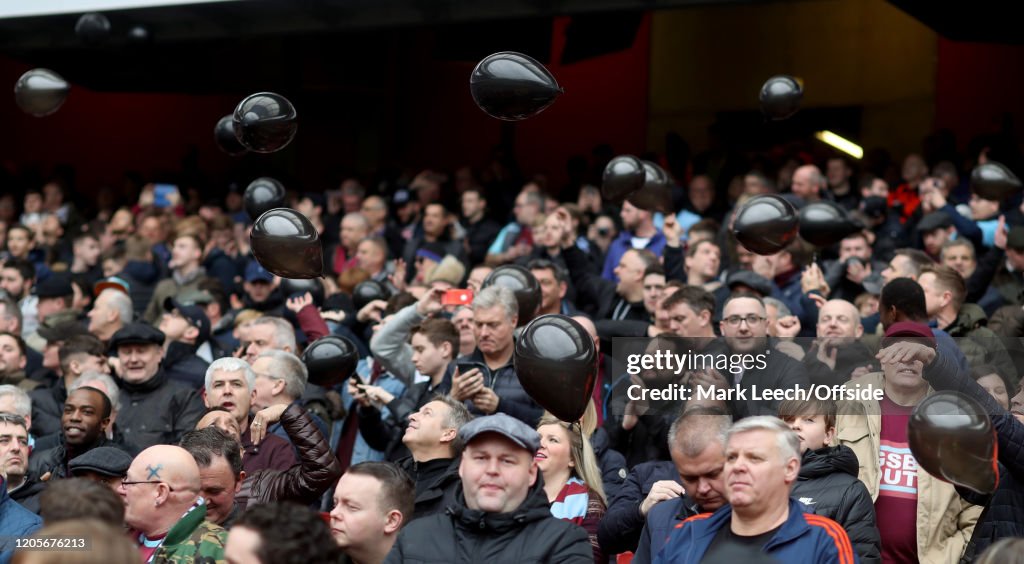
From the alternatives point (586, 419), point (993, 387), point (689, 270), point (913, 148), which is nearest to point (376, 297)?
point (689, 270)

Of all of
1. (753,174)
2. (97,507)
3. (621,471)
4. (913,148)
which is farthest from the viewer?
(913,148)

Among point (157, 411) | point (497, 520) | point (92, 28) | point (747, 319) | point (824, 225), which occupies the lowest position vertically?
point (497, 520)

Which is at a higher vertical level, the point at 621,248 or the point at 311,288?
the point at 621,248

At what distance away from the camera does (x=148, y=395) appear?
7727 millimetres

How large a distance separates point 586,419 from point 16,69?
14.0 m

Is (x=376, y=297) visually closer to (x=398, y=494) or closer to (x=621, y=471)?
(x=621, y=471)

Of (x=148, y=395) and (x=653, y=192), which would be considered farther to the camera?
(x=653, y=192)

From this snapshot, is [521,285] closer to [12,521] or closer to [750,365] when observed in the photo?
[750,365]

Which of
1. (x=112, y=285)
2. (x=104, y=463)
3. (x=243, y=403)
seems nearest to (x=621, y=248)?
(x=243, y=403)

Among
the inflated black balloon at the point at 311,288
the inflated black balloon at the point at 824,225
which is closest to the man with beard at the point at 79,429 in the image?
the inflated black balloon at the point at 311,288

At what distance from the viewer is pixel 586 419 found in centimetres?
633

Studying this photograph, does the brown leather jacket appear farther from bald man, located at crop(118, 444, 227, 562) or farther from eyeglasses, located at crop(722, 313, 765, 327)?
eyeglasses, located at crop(722, 313, 765, 327)

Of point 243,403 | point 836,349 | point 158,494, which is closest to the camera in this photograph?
point 158,494

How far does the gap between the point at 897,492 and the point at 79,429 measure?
12.3 feet
